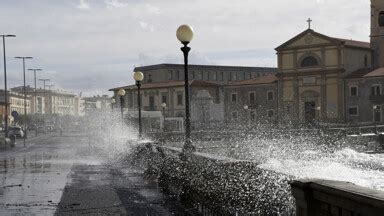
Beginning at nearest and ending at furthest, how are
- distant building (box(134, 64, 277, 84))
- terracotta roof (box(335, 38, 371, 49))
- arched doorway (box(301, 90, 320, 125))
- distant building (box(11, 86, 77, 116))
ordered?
arched doorway (box(301, 90, 320, 125)) → terracotta roof (box(335, 38, 371, 49)) → distant building (box(134, 64, 277, 84)) → distant building (box(11, 86, 77, 116))

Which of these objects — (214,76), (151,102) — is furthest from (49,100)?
(151,102)

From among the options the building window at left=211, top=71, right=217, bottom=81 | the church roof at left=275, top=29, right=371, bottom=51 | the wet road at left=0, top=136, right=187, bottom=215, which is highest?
the church roof at left=275, top=29, right=371, bottom=51

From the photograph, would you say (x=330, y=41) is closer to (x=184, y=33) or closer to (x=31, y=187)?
(x=184, y=33)

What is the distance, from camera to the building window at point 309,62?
66.2m

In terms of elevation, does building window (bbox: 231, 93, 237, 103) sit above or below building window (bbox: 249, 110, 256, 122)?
above

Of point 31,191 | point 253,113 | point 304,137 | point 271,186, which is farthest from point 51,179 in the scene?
point 253,113

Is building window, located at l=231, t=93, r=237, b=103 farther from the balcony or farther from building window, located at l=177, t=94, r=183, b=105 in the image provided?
the balcony

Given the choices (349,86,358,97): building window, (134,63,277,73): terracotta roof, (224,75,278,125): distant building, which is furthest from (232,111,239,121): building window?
(134,63,277,73): terracotta roof

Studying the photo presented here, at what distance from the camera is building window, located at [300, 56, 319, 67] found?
66.2 meters

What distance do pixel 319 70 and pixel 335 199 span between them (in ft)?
205

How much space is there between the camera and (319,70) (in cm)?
6556

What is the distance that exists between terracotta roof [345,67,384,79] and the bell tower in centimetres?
515

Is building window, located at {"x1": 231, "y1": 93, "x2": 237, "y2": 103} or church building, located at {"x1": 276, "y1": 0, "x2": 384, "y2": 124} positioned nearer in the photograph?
church building, located at {"x1": 276, "y1": 0, "x2": 384, "y2": 124}

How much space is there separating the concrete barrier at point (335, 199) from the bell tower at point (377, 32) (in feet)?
221
